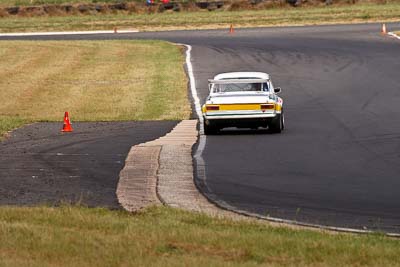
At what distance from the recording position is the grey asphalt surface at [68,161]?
50.2 ft

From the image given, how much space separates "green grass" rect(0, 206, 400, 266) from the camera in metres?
9.83

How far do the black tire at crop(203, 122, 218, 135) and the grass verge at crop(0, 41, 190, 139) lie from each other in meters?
4.25

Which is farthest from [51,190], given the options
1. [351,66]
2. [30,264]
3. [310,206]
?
[351,66]

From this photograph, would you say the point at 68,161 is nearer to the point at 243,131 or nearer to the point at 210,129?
the point at 210,129

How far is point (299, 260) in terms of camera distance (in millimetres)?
10016

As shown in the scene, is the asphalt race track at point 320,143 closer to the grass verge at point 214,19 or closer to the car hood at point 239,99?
the car hood at point 239,99

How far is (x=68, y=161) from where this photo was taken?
63.5 feet

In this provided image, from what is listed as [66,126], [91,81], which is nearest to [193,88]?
[91,81]

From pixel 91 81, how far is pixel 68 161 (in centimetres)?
1967

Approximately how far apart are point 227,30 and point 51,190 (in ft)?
155

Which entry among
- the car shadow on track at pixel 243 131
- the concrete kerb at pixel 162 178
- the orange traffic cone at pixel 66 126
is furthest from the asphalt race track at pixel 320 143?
the orange traffic cone at pixel 66 126

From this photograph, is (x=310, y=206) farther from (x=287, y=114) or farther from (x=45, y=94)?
(x=45, y=94)

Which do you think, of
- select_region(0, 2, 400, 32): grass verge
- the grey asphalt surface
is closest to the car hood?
the grey asphalt surface

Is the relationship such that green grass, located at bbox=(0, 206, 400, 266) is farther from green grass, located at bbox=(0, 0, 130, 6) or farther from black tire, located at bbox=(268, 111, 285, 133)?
green grass, located at bbox=(0, 0, 130, 6)
